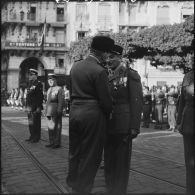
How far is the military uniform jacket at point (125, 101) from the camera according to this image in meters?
4.71

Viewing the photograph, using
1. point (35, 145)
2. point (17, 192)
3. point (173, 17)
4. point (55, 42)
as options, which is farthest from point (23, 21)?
point (17, 192)

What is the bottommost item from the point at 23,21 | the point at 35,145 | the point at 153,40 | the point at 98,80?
the point at 35,145

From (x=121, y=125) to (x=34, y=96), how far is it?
18.3 ft

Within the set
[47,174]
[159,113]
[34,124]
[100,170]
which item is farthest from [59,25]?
[47,174]

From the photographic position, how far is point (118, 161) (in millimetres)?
4754

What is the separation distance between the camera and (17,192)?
486cm

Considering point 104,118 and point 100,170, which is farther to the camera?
point 100,170

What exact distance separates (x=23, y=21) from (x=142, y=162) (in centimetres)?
4257

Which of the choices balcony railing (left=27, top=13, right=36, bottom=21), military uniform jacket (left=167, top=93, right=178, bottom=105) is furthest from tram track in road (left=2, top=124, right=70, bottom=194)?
balcony railing (left=27, top=13, right=36, bottom=21)

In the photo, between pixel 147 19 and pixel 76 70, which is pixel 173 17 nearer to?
pixel 147 19

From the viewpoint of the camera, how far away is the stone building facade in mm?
46719

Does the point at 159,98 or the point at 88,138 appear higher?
the point at 159,98

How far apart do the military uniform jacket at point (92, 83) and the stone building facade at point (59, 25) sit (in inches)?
1686

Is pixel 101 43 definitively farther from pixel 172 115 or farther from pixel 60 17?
pixel 60 17
